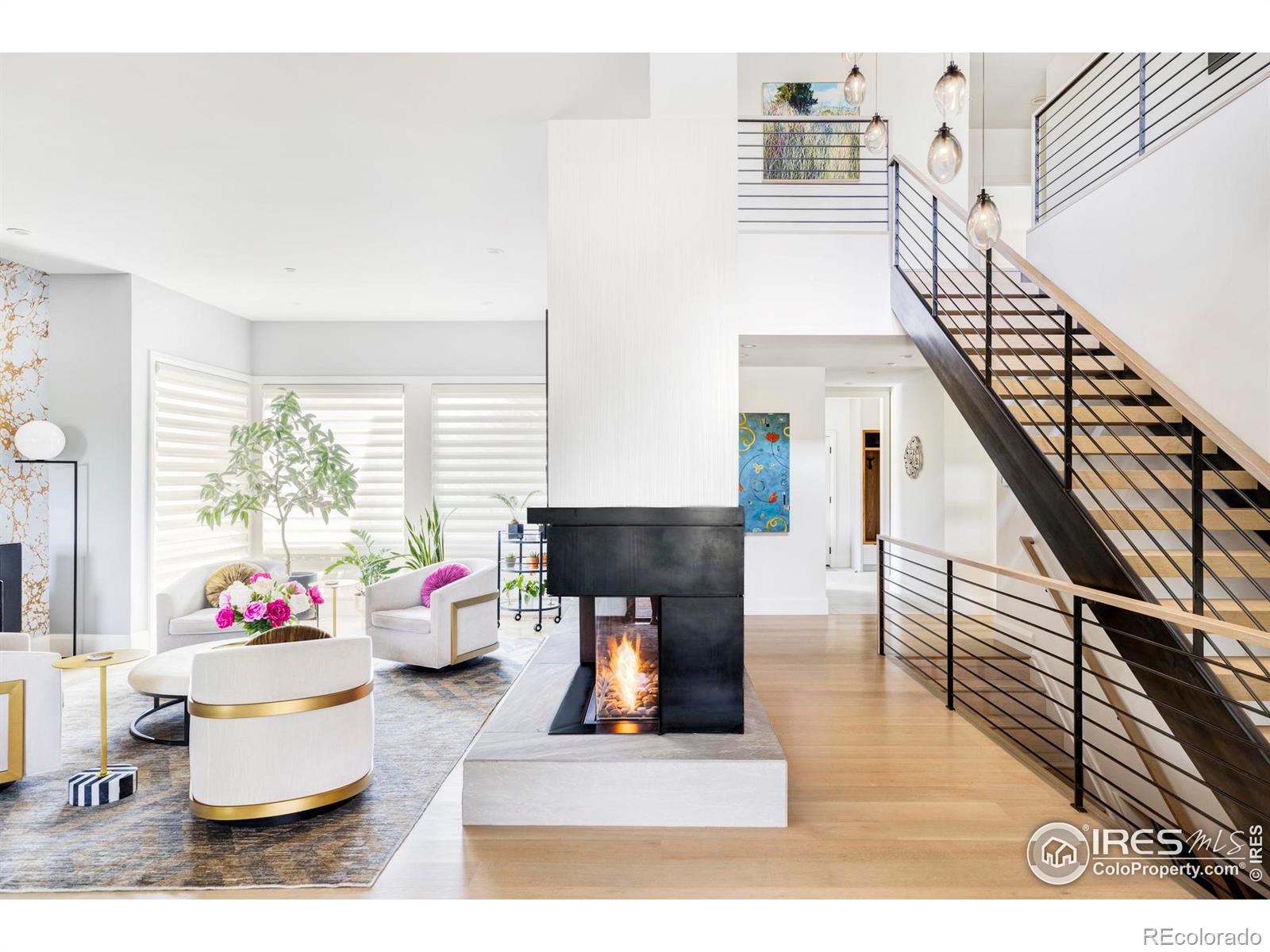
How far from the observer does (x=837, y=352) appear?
536 cm

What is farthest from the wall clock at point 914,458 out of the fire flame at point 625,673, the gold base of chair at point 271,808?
the gold base of chair at point 271,808

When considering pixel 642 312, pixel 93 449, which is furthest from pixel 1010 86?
pixel 93 449

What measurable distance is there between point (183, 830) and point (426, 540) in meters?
4.81

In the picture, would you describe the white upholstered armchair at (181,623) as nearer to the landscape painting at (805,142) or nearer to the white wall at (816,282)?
the white wall at (816,282)

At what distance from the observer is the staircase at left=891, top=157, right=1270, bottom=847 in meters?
2.53

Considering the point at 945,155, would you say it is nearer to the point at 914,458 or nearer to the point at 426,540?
the point at 914,458

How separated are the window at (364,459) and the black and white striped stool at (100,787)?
4.58m

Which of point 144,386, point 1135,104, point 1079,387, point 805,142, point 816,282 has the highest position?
point 805,142

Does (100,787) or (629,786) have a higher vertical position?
(629,786)

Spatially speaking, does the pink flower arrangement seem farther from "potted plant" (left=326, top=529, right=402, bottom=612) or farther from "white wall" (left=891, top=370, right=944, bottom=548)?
"white wall" (left=891, top=370, right=944, bottom=548)

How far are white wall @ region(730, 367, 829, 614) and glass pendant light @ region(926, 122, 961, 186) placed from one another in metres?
3.89

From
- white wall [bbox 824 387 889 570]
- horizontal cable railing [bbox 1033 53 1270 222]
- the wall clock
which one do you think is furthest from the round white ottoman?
white wall [bbox 824 387 889 570]
